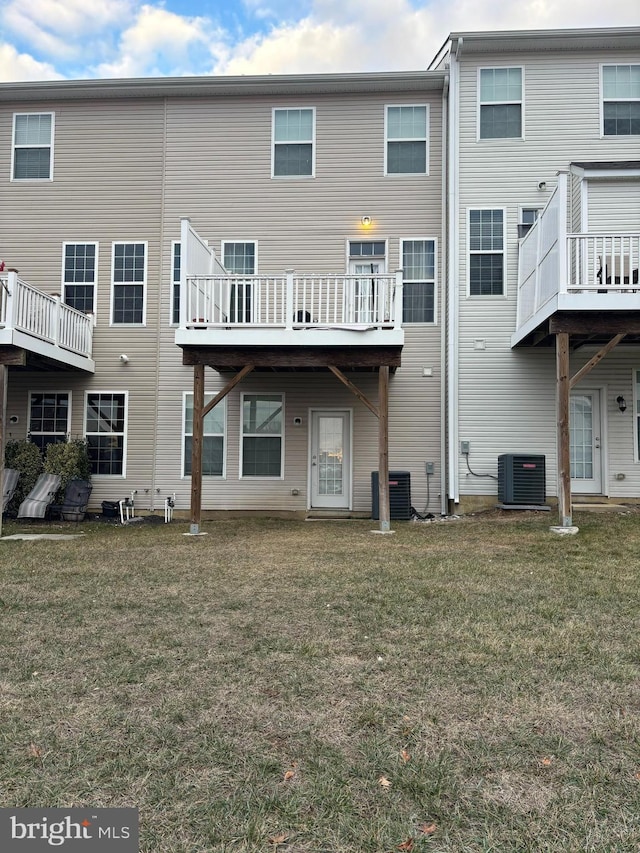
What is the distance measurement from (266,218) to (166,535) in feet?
21.2

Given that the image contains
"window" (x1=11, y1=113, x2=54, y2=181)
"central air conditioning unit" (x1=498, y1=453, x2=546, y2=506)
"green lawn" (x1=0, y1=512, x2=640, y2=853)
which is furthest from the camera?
"window" (x1=11, y1=113, x2=54, y2=181)

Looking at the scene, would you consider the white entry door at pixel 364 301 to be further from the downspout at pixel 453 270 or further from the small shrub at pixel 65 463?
the small shrub at pixel 65 463

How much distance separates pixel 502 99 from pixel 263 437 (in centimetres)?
776

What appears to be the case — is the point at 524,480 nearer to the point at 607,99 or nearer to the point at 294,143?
the point at 607,99

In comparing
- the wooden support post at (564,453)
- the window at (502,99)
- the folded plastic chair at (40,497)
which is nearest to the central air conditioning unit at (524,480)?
the wooden support post at (564,453)

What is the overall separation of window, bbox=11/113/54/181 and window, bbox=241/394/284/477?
6.31m

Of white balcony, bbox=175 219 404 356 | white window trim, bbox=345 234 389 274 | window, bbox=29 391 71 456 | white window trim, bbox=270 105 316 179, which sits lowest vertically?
window, bbox=29 391 71 456

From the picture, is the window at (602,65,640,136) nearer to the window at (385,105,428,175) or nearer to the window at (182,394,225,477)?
the window at (385,105,428,175)

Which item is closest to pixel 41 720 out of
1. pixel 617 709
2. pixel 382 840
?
pixel 382 840

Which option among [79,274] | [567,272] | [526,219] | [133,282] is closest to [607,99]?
[526,219]

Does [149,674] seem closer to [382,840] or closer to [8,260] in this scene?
[382,840]

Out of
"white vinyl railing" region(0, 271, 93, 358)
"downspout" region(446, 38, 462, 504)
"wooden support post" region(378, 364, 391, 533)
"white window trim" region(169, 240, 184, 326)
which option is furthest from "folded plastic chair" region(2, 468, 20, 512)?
"downspout" region(446, 38, 462, 504)

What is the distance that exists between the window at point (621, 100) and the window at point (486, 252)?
8.45ft

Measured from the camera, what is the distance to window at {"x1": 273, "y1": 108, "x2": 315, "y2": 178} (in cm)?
1164
